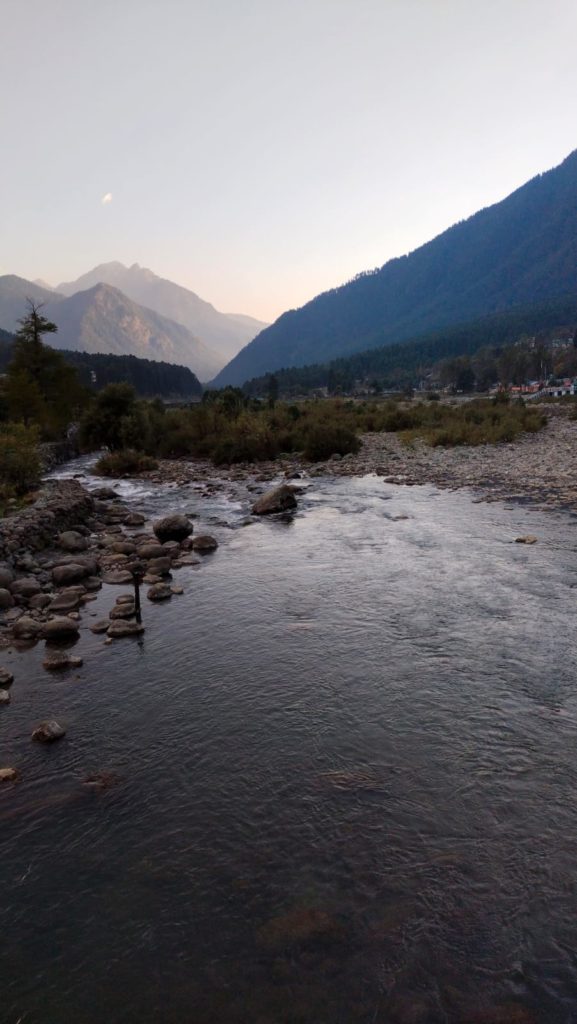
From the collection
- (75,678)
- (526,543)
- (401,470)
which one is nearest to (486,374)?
(401,470)

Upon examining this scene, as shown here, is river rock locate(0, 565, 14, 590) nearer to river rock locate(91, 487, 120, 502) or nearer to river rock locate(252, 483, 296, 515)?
river rock locate(252, 483, 296, 515)

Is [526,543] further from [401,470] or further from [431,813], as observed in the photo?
[401,470]

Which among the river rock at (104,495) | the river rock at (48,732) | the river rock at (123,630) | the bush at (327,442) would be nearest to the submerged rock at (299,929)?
the river rock at (48,732)

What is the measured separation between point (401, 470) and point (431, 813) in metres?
25.9

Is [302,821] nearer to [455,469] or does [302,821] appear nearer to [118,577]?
Result: [118,577]

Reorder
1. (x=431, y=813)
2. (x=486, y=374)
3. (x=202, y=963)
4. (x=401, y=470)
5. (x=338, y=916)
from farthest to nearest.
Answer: (x=486, y=374) < (x=401, y=470) < (x=431, y=813) < (x=338, y=916) < (x=202, y=963)

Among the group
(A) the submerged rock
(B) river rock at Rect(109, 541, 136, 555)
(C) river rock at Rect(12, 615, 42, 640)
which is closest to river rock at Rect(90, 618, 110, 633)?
(C) river rock at Rect(12, 615, 42, 640)

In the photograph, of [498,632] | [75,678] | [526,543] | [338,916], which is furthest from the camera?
[526,543]

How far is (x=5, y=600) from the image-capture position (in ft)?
41.7

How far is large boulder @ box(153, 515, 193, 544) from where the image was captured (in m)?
18.4

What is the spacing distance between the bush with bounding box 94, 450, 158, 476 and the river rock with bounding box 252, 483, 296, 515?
17.1 metres

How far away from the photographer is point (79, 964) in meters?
4.63

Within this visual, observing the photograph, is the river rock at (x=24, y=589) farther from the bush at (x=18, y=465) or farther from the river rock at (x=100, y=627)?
the bush at (x=18, y=465)

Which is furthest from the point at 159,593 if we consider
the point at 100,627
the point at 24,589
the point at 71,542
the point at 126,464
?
the point at 126,464
